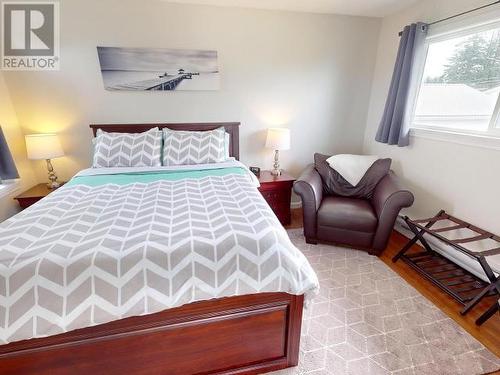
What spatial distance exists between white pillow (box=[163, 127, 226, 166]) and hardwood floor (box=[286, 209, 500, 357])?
1919 millimetres

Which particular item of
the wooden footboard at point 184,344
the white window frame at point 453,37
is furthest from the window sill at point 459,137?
the wooden footboard at point 184,344

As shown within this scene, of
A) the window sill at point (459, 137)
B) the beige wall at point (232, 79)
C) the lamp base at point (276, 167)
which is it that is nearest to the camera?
the window sill at point (459, 137)

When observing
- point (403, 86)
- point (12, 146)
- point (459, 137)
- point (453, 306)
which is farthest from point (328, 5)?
point (12, 146)

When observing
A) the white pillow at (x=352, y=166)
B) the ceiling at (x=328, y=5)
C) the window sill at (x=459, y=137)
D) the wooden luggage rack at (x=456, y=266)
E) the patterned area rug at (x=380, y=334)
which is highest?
the ceiling at (x=328, y=5)

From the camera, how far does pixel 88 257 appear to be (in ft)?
3.37

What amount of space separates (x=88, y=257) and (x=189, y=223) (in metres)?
0.46

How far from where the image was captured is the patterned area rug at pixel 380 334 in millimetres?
1367

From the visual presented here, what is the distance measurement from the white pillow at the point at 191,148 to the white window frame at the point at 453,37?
2.05 meters

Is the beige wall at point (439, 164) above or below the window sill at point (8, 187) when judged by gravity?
above

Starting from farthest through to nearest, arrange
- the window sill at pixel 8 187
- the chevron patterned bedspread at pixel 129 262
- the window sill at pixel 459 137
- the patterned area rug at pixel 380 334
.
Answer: the window sill at pixel 8 187, the window sill at pixel 459 137, the patterned area rug at pixel 380 334, the chevron patterned bedspread at pixel 129 262

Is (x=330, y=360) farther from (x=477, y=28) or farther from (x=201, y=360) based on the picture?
(x=477, y=28)

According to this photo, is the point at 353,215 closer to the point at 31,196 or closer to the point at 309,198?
the point at 309,198

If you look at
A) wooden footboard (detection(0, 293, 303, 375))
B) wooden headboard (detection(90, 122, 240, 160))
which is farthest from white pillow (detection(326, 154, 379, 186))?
wooden footboard (detection(0, 293, 303, 375))

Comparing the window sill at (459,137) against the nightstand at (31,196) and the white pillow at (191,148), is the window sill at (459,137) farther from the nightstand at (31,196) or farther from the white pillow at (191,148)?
the nightstand at (31,196)
